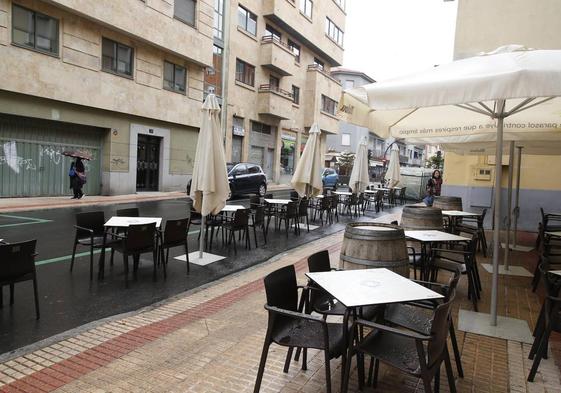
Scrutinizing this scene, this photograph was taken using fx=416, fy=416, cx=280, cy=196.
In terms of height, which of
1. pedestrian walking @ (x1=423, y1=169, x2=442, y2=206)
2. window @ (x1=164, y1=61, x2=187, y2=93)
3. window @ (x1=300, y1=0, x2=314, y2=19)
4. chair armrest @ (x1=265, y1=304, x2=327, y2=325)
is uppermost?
window @ (x1=300, y1=0, x2=314, y2=19)

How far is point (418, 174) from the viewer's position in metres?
25.4

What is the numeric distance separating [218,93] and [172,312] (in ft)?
73.0

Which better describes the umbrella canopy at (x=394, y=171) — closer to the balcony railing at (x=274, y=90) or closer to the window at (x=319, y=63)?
the balcony railing at (x=274, y=90)

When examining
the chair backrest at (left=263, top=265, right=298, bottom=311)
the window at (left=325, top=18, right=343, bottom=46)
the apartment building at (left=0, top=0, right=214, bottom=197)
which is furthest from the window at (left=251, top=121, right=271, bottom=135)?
the chair backrest at (left=263, top=265, right=298, bottom=311)

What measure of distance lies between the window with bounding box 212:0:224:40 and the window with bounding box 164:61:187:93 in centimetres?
444

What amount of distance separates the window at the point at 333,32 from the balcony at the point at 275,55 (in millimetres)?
7626

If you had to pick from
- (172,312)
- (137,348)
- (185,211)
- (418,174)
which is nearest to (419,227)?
(172,312)

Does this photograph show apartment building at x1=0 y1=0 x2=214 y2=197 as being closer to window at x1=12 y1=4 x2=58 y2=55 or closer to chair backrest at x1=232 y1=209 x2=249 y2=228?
window at x1=12 y1=4 x2=58 y2=55

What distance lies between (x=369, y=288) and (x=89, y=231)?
4.86 metres

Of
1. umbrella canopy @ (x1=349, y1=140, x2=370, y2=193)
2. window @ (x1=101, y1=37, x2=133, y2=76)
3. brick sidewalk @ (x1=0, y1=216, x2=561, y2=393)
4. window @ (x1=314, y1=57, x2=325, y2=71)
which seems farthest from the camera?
window @ (x1=314, y1=57, x2=325, y2=71)

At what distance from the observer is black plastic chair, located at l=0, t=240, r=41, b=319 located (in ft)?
14.0

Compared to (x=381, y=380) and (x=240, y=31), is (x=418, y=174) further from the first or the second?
(x=381, y=380)

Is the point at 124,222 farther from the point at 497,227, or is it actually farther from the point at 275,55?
the point at 275,55

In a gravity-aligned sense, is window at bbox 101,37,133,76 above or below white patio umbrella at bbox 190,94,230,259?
above
